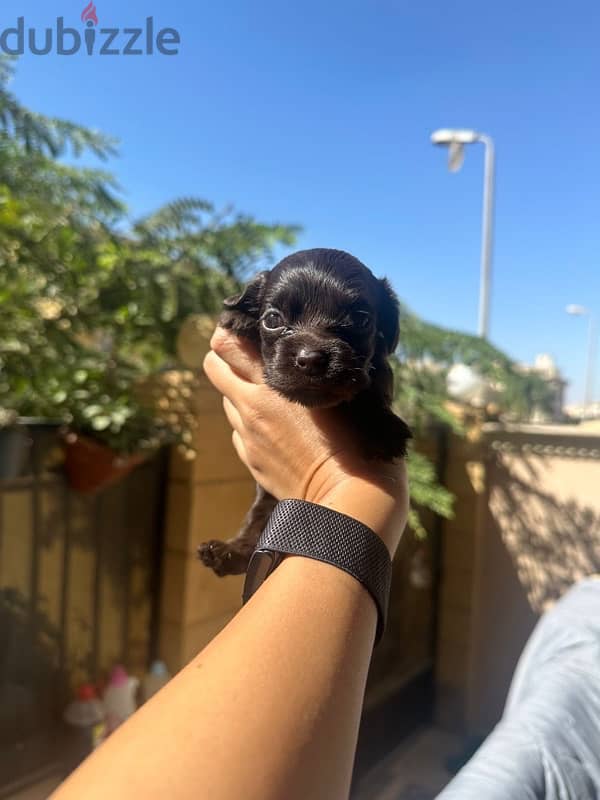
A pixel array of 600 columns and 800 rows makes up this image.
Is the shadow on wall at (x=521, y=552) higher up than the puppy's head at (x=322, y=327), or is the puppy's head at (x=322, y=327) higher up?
the puppy's head at (x=322, y=327)

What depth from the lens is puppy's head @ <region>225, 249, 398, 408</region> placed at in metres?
0.62

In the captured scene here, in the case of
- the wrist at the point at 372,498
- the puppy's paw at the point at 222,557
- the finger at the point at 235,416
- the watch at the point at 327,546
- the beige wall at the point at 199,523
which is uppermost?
the finger at the point at 235,416

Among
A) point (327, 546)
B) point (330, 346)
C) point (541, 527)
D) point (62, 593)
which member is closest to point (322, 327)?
point (330, 346)

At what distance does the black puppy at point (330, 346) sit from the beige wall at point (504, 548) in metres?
2.03

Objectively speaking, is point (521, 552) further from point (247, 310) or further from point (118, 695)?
point (247, 310)

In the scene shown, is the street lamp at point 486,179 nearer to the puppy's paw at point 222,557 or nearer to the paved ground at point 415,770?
the puppy's paw at point 222,557

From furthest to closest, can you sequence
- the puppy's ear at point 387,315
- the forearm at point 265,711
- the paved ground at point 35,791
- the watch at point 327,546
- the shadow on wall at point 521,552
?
the shadow on wall at point 521,552 < the paved ground at point 35,791 < the puppy's ear at point 387,315 < the watch at point 327,546 < the forearm at point 265,711

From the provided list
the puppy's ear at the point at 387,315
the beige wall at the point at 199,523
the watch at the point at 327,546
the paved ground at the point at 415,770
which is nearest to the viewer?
the watch at the point at 327,546

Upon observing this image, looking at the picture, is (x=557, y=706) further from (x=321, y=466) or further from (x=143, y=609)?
(x=143, y=609)

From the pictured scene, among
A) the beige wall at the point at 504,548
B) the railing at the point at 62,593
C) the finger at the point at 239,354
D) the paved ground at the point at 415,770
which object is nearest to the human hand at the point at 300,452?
the finger at the point at 239,354

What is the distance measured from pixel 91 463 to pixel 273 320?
1.01m

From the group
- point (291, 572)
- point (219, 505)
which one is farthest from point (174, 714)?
point (219, 505)

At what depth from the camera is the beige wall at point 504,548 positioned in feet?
8.73

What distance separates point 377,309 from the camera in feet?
2.29
